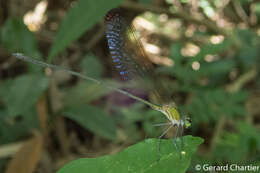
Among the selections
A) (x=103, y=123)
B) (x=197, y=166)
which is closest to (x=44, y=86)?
(x=103, y=123)

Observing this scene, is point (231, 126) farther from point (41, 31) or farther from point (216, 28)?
point (41, 31)

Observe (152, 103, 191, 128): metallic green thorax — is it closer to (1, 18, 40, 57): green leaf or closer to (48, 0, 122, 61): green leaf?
(48, 0, 122, 61): green leaf

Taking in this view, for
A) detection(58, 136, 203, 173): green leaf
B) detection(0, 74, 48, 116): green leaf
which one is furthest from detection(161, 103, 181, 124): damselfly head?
detection(0, 74, 48, 116): green leaf

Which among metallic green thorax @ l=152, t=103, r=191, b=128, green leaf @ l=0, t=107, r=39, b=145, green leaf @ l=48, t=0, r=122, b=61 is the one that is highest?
green leaf @ l=48, t=0, r=122, b=61

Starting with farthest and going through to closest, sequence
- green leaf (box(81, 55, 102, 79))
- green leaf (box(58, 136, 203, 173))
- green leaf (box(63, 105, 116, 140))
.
A: 1. green leaf (box(81, 55, 102, 79))
2. green leaf (box(63, 105, 116, 140))
3. green leaf (box(58, 136, 203, 173))

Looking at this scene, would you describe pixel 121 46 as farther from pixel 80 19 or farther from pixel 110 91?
pixel 110 91

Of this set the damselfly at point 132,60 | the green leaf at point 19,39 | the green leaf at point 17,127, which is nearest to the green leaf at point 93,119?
the green leaf at point 17,127

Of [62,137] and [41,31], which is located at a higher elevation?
[41,31]
